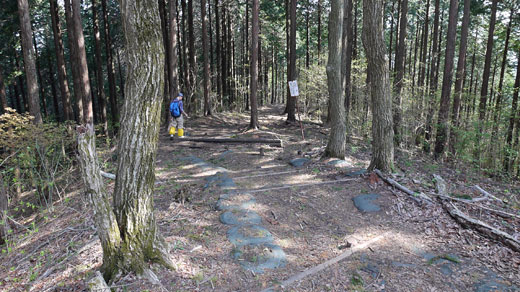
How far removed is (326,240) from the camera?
539 centimetres

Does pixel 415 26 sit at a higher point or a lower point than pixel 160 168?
higher

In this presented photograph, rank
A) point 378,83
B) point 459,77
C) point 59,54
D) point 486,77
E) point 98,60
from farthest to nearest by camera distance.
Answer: point 98,60 → point 486,77 → point 59,54 → point 459,77 → point 378,83

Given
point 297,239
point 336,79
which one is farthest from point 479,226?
point 336,79

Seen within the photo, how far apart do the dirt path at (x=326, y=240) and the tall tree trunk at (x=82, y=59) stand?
16.5 feet

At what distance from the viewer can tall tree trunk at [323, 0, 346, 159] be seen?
344 inches

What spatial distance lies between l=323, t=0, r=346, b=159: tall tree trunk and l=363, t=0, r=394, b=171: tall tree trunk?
4.16ft

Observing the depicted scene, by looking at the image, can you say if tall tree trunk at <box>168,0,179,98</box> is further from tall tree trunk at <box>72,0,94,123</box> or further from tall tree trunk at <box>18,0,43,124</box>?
tall tree trunk at <box>18,0,43,124</box>

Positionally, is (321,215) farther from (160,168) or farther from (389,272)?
(160,168)

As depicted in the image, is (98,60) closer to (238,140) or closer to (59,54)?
(59,54)

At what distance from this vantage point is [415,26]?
1155 inches

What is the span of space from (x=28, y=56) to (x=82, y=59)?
1.59 m

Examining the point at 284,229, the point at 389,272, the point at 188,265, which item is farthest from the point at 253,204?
the point at 389,272

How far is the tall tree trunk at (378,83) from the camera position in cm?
741

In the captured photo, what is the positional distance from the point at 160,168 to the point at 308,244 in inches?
226
